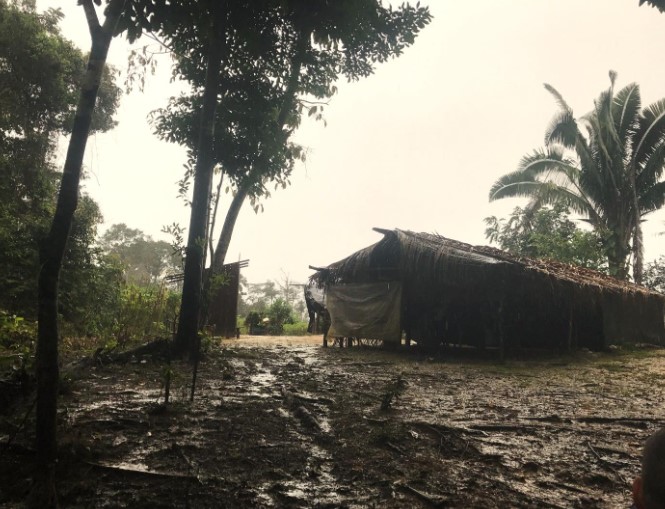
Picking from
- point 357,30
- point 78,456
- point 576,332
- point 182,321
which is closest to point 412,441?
point 78,456

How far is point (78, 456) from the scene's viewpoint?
267 centimetres

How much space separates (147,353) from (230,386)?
2.47 m

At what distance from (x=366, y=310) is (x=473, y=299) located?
331cm

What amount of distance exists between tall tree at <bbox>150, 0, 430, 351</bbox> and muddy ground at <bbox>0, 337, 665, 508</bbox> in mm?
2983

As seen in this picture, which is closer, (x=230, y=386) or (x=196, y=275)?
(x=230, y=386)

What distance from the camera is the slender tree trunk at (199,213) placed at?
709cm

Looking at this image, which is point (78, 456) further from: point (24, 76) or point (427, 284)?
point (24, 76)

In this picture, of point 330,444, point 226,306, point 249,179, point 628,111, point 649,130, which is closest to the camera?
point 330,444

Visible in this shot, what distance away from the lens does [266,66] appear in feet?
30.8

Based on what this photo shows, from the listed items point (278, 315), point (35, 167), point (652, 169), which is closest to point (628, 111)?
point (652, 169)

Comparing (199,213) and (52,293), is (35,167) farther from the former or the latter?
(52,293)

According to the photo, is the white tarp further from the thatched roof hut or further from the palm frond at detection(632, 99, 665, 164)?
the palm frond at detection(632, 99, 665, 164)

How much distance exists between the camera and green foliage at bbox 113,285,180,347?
26.9ft

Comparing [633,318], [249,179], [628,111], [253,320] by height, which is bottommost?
[253,320]
